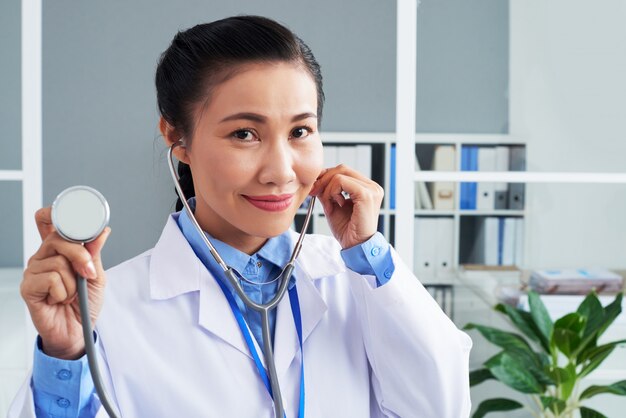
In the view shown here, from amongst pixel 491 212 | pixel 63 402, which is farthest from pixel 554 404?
pixel 63 402

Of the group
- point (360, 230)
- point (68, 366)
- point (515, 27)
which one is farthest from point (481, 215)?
point (68, 366)

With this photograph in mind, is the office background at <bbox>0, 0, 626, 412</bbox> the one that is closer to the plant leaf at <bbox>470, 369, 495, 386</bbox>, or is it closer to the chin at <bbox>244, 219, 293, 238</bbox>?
the plant leaf at <bbox>470, 369, 495, 386</bbox>

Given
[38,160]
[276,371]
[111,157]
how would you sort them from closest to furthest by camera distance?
[276,371], [38,160], [111,157]

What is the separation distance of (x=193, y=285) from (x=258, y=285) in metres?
0.11

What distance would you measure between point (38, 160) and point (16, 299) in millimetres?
477

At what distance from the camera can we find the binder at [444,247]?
239cm

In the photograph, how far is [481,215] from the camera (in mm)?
2377

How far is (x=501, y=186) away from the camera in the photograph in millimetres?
2381

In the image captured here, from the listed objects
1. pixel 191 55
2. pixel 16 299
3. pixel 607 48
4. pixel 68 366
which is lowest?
pixel 16 299

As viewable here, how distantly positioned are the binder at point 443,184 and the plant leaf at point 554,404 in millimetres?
697

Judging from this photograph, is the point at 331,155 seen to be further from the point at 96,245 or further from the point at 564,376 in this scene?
the point at 96,245

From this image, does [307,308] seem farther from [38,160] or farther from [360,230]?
[38,160]

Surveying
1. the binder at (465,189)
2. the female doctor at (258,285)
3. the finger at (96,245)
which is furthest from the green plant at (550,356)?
the finger at (96,245)

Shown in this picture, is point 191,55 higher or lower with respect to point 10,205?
higher
